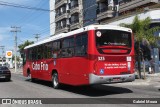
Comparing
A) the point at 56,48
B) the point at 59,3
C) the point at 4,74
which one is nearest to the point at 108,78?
the point at 56,48

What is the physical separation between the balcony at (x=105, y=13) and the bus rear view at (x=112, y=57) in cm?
2736

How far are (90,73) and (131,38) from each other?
3047 millimetres

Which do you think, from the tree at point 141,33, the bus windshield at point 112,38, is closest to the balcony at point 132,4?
the tree at point 141,33

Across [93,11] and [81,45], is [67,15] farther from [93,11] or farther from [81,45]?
[81,45]

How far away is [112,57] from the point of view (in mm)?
14914

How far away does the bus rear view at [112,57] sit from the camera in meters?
14.5

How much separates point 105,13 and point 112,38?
2881cm

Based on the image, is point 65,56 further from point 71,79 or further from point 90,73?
point 90,73

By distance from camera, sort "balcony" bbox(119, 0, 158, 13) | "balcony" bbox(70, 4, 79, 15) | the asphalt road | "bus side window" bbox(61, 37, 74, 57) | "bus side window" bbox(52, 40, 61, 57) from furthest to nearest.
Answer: "balcony" bbox(70, 4, 79, 15)
"balcony" bbox(119, 0, 158, 13)
"bus side window" bbox(52, 40, 61, 57)
"bus side window" bbox(61, 37, 74, 57)
the asphalt road

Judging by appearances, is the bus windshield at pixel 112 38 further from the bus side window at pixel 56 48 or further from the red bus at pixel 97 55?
the bus side window at pixel 56 48

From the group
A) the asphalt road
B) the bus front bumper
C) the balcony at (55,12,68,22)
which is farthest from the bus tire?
the balcony at (55,12,68,22)

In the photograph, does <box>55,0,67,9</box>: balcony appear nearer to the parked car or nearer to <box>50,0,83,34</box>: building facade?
<box>50,0,83,34</box>: building facade

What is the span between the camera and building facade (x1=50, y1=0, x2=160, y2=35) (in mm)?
35344

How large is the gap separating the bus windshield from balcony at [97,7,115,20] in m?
27.4
